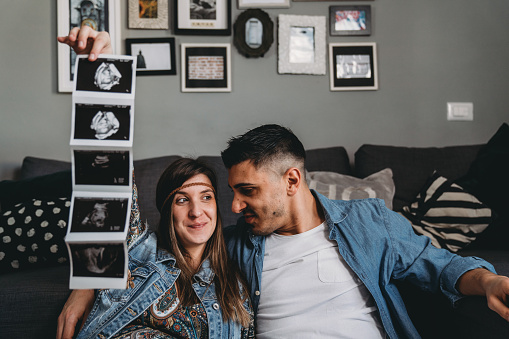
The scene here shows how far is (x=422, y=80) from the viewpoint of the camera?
2689 millimetres

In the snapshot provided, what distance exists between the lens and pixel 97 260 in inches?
38.5

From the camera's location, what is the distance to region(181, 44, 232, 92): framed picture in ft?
8.46

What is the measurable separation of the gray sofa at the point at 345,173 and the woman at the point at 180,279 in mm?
302

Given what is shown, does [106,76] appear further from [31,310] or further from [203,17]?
[203,17]

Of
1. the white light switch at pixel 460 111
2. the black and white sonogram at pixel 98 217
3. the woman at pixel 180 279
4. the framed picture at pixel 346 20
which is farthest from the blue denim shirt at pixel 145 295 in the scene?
the white light switch at pixel 460 111

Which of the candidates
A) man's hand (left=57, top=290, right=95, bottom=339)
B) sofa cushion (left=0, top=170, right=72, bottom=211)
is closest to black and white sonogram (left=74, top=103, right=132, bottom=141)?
man's hand (left=57, top=290, right=95, bottom=339)

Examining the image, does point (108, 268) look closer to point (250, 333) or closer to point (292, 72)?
point (250, 333)

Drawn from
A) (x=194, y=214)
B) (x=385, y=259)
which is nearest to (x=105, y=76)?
(x=194, y=214)

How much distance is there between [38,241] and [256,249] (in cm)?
86

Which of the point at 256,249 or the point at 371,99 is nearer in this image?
the point at 256,249

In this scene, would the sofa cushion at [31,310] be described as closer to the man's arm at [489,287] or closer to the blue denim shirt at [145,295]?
the blue denim shirt at [145,295]

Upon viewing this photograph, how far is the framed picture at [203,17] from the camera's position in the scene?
2562 millimetres

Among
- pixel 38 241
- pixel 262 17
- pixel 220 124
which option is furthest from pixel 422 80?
pixel 38 241

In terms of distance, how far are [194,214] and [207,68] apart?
1.44 m
